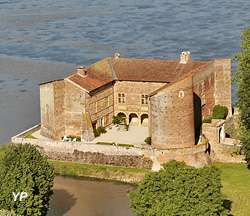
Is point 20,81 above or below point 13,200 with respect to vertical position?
above

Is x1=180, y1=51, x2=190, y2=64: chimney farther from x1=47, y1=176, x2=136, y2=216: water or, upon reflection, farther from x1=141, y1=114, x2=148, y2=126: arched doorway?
x1=47, y1=176, x2=136, y2=216: water

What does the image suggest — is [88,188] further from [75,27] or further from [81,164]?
[75,27]

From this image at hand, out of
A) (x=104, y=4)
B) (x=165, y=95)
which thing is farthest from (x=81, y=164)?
(x=104, y=4)

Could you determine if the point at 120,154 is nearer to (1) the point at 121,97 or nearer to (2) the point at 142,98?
(2) the point at 142,98

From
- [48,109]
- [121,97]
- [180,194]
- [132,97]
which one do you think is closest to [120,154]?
[48,109]

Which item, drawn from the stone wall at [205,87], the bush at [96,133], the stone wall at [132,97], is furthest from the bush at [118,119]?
the stone wall at [205,87]

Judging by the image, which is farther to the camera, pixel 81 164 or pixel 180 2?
pixel 180 2

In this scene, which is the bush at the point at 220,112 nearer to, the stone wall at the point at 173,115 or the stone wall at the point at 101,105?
the stone wall at the point at 173,115
